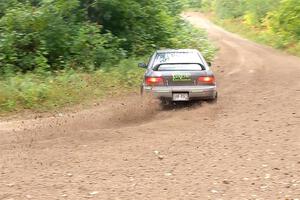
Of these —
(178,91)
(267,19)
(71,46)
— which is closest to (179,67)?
(178,91)

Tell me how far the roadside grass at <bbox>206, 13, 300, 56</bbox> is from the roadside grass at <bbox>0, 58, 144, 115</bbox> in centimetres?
1341

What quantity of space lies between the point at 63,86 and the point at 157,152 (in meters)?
6.43

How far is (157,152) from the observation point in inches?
299

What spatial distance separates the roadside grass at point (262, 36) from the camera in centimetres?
2700

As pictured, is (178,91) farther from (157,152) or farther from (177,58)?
(157,152)

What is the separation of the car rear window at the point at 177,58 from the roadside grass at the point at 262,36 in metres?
15.0

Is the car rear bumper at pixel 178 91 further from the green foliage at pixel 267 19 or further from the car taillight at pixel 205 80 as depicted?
the green foliage at pixel 267 19

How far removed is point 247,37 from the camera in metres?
37.8

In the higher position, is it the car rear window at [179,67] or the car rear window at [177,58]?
the car rear window at [177,58]

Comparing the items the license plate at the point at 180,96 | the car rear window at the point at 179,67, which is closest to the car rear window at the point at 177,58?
the car rear window at the point at 179,67

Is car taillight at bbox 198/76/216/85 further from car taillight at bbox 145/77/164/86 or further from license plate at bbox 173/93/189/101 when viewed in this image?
car taillight at bbox 145/77/164/86

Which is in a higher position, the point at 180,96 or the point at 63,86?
the point at 180,96

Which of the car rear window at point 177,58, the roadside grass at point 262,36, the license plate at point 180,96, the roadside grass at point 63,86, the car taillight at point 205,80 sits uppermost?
the car rear window at point 177,58

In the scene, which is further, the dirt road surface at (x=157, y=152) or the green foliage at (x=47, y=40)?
the green foliage at (x=47, y=40)
